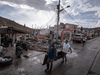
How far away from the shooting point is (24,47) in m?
7.87

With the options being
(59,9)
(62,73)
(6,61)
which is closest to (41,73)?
(62,73)

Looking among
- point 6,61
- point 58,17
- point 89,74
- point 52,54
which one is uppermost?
point 58,17

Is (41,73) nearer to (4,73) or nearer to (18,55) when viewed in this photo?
(4,73)

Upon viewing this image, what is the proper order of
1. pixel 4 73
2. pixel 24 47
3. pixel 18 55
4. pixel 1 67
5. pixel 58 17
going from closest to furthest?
pixel 4 73 < pixel 1 67 < pixel 18 55 < pixel 24 47 < pixel 58 17

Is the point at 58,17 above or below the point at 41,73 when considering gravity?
above

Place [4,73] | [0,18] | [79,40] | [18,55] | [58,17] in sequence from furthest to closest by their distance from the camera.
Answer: [0,18]
[79,40]
[58,17]
[18,55]
[4,73]

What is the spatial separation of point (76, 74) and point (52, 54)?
1.73m

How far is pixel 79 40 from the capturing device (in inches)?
603

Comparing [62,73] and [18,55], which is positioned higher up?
[18,55]

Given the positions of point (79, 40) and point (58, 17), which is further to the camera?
point (79, 40)

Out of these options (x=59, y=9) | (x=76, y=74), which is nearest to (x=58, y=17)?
(x=59, y=9)

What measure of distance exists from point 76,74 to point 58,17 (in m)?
7.85

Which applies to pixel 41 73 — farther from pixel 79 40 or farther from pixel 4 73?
pixel 79 40

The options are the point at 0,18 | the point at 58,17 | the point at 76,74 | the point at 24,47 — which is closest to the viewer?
the point at 76,74
